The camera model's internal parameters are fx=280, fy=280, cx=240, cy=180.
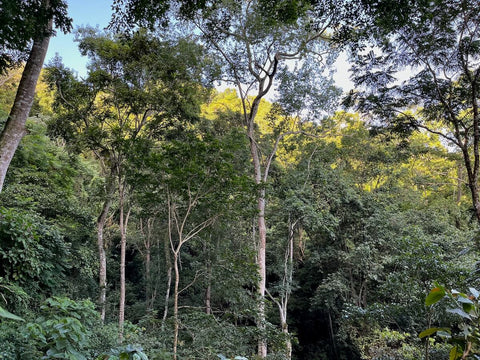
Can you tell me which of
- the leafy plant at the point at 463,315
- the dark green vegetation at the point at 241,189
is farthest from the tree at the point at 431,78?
the leafy plant at the point at 463,315

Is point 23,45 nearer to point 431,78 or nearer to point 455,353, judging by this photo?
point 455,353

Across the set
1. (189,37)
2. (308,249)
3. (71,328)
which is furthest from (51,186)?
(308,249)

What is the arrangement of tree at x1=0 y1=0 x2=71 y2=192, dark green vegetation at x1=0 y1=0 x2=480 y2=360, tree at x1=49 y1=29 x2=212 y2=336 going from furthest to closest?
tree at x1=49 y1=29 x2=212 y2=336 < dark green vegetation at x1=0 y1=0 x2=480 y2=360 < tree at x1=0 y1=0 x2=71 y2=192

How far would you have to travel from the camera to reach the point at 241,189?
515cm

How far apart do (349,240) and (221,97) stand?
8065mm

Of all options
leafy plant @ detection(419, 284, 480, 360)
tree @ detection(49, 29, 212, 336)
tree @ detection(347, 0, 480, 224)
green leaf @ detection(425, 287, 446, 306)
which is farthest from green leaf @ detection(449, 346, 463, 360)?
tree @ detection(49, 29, 212, 336)

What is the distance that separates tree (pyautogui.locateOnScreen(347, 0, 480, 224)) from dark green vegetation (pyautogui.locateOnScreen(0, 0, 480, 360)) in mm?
27

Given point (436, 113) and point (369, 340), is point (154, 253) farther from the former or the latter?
point (436, 113)

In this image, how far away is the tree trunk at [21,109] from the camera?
9.90 ft

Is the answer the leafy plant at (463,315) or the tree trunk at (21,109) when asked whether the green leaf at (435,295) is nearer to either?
the leafy plant at (463,315)

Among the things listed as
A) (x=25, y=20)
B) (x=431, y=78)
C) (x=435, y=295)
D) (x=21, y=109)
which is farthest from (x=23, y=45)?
(x=431, y=78)

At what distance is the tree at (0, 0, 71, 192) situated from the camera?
9.70 ft

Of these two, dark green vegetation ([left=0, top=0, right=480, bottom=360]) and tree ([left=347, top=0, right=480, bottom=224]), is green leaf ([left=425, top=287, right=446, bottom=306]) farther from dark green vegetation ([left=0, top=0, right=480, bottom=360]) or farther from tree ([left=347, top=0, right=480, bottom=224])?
Result: tree ([left=347, top=0, right=480, bottom=224])

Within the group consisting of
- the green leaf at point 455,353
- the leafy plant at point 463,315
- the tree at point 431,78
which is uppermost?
the tree at point 431,78
